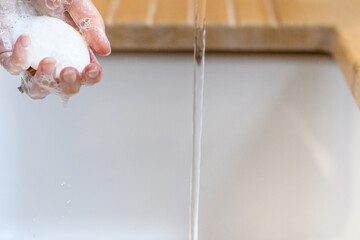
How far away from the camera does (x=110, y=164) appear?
2.64ft

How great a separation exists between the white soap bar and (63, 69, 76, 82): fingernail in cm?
3

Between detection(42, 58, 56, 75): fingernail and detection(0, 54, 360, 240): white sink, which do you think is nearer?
detection(42, 58, 56, 75): fingernail

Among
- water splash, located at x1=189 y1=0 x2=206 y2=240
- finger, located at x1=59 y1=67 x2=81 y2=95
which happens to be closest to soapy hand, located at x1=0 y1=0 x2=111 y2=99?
finger, located at x1=59 y1=67 x2=81 y2=95

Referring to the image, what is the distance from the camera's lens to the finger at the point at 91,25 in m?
0.51

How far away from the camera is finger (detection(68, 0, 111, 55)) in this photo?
0.51 meters

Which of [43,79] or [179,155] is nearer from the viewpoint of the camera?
[43,79]

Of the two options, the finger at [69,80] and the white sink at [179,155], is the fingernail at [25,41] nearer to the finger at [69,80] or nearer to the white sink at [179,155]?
the finger at [69,80]

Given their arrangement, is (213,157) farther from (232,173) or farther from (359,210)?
(359,210)

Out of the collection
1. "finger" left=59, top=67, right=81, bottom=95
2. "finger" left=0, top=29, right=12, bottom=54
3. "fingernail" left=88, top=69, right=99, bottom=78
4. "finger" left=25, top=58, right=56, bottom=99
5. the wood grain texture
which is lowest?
"finger" left=59, top=67, right=81, bottom=95

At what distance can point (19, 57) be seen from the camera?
18.4 inches

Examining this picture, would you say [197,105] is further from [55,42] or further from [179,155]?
[55,42]

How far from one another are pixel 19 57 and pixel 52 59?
3 centimetres

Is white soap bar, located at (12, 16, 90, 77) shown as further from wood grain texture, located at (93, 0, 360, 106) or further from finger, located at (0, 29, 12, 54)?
wood grain texture, located at (93, 0, 360, 106)

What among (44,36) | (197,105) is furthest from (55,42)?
(197,105)
